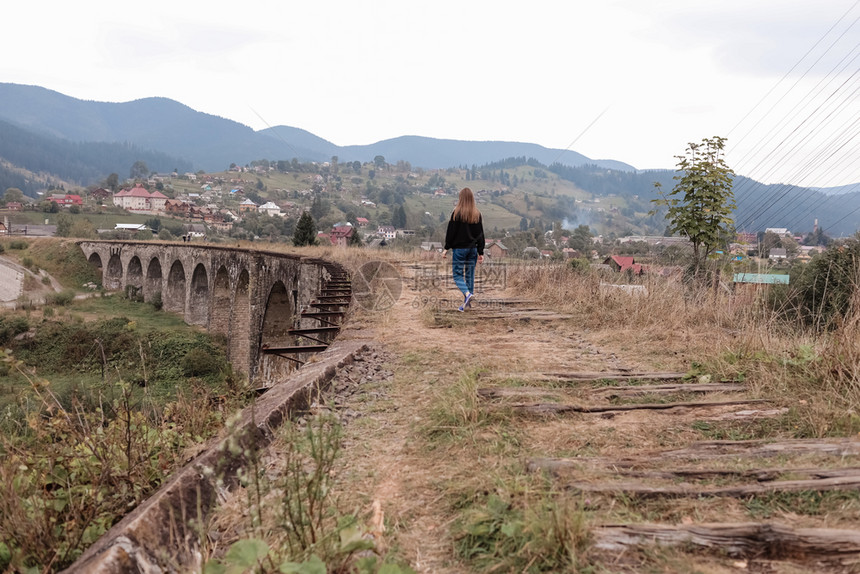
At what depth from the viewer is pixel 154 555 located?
186cm

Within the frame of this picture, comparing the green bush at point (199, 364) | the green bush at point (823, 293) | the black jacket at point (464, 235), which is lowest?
the green bush at point (199, 364)

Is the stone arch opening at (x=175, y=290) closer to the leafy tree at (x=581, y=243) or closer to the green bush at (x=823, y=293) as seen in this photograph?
the leafy tree at (x=581, y=243)

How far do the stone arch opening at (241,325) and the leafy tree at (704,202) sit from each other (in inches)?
751

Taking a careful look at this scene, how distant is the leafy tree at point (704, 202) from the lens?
30.9ft

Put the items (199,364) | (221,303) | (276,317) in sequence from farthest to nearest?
1. (221,303)
2. (199,364)
3. (276,317)

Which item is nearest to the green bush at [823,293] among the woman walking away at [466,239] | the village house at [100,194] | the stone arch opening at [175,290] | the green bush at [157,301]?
the woman walking away at [466,239]

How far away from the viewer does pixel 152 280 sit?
42594 millimetres

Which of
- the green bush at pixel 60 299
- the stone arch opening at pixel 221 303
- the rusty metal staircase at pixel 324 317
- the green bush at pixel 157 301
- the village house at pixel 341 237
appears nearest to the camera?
the rusty metal staircase at pixel 324 317

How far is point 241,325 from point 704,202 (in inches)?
882

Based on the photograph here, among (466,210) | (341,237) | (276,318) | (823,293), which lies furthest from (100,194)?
(823,293)

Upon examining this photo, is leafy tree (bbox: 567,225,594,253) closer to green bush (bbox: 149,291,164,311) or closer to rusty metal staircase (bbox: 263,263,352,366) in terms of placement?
rusty metal staircase (bbox: 263,263,352,366)

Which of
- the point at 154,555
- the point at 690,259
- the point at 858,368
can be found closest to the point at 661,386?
the point at 858,368

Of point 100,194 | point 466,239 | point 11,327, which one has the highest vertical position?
point 100,194

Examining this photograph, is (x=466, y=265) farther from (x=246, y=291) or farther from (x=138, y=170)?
(x=138, y=170)
